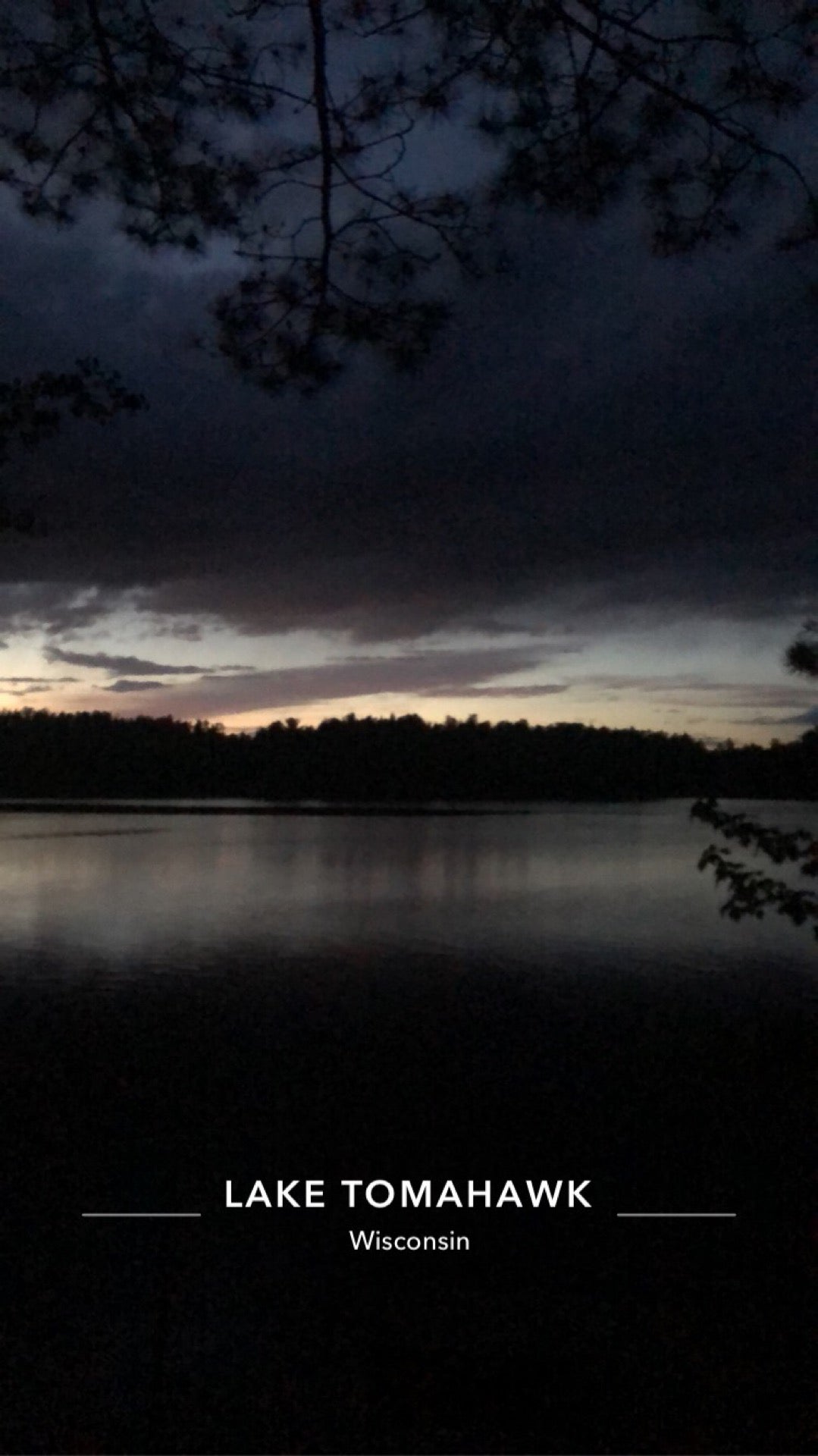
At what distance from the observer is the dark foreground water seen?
2.90 m

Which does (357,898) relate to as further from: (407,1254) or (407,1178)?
(407,1254)

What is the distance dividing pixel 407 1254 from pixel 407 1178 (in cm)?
113

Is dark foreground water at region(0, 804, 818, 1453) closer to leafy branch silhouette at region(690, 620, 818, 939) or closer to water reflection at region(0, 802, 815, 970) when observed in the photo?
water reflection at region(0, 802, 815, 970)

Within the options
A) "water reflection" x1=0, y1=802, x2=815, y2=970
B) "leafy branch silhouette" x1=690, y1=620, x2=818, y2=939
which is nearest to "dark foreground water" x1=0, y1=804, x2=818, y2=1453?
"water reflection" x1=0, y1=802, x2=815, y2=970

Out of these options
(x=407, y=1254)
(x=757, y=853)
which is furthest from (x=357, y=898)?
(x=407, y=1254)

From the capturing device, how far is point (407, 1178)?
203 inches

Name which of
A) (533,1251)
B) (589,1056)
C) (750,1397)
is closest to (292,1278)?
(533,1251)

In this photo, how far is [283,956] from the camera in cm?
1252

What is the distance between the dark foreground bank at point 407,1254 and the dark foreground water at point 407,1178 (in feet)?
0.05

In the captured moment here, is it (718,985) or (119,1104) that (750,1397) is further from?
(718,985)

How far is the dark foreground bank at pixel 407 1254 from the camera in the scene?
284cm

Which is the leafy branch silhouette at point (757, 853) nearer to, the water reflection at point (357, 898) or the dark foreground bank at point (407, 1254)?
the dark foreground bank at point (407, 1254)

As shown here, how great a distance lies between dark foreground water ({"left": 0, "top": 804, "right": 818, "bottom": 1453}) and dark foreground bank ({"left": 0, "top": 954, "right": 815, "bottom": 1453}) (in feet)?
0.05

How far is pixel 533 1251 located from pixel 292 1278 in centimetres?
90
